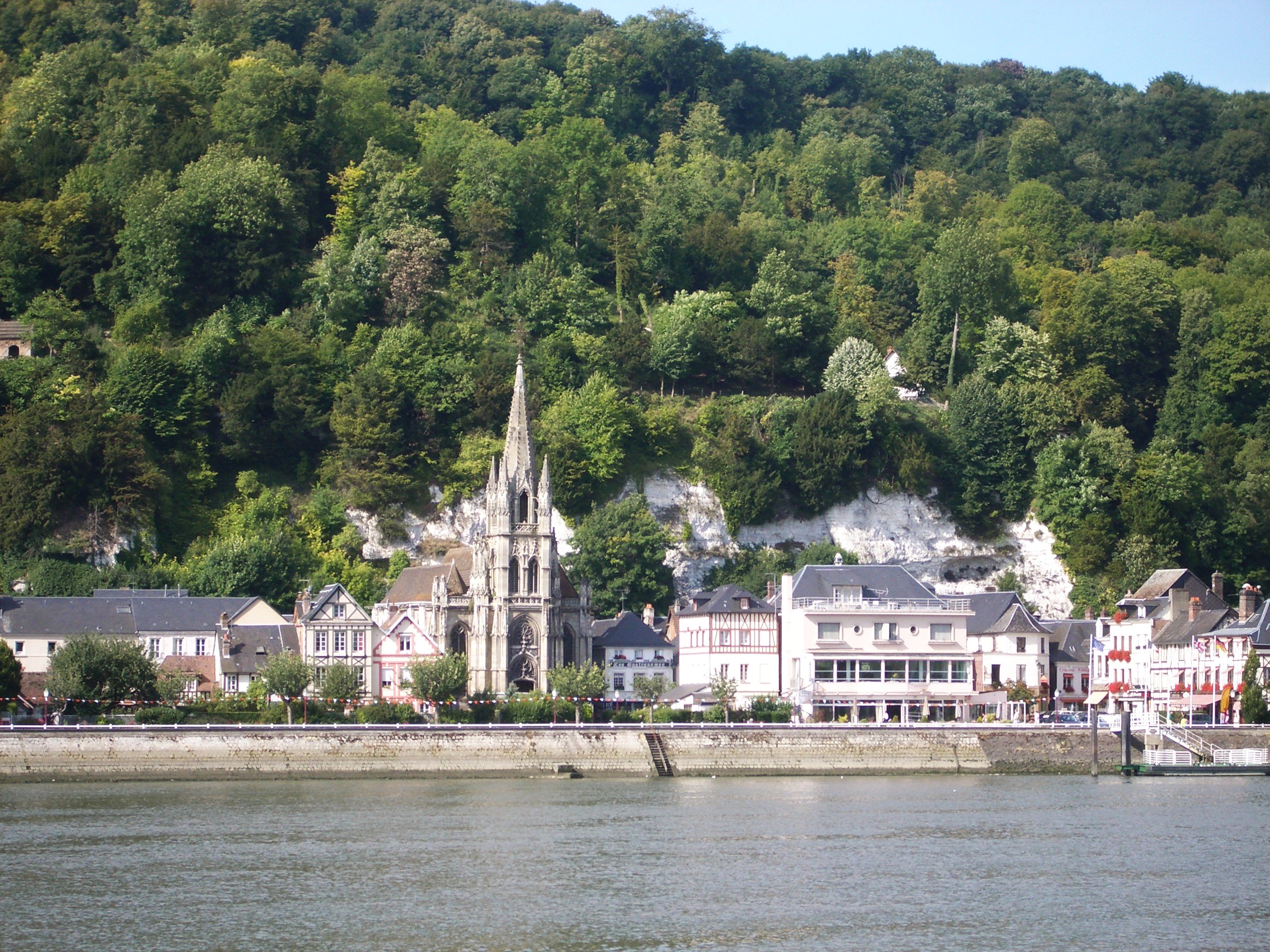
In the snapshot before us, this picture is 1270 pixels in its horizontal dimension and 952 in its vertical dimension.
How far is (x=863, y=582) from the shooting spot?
79.8m

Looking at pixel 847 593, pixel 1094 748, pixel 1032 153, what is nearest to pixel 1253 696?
pixel 1094 748

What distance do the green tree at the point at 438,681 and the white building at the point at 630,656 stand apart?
9659 millimetres

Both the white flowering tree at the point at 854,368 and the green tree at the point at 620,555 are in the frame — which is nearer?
the green tree at the point at 620,555

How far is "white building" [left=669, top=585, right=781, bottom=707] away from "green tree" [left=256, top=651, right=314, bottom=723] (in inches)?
683

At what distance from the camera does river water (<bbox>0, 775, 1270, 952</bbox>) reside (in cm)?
3781

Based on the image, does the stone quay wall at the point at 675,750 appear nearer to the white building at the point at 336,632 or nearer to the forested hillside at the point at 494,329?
the white building at the point at 336,632

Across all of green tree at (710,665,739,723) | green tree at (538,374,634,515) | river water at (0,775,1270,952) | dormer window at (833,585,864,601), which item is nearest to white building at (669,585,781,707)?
green tree at (710,665,739,723)

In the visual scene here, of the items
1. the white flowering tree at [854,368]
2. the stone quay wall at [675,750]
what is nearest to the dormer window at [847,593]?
the stone quay wall at [675,750]

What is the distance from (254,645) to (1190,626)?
37.8m

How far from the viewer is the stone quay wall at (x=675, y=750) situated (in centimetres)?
6594

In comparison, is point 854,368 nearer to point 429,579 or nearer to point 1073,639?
point 1073,639

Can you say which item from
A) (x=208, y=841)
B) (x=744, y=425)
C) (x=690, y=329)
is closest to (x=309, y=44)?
(x=690, y=329)

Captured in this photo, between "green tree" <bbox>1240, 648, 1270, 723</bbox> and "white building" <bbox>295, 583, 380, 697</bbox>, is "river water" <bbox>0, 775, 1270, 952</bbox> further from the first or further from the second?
"white building" <bbox>295, 583, 380, 697</bbox>

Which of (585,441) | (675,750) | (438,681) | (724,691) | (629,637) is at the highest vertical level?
(585,441)
